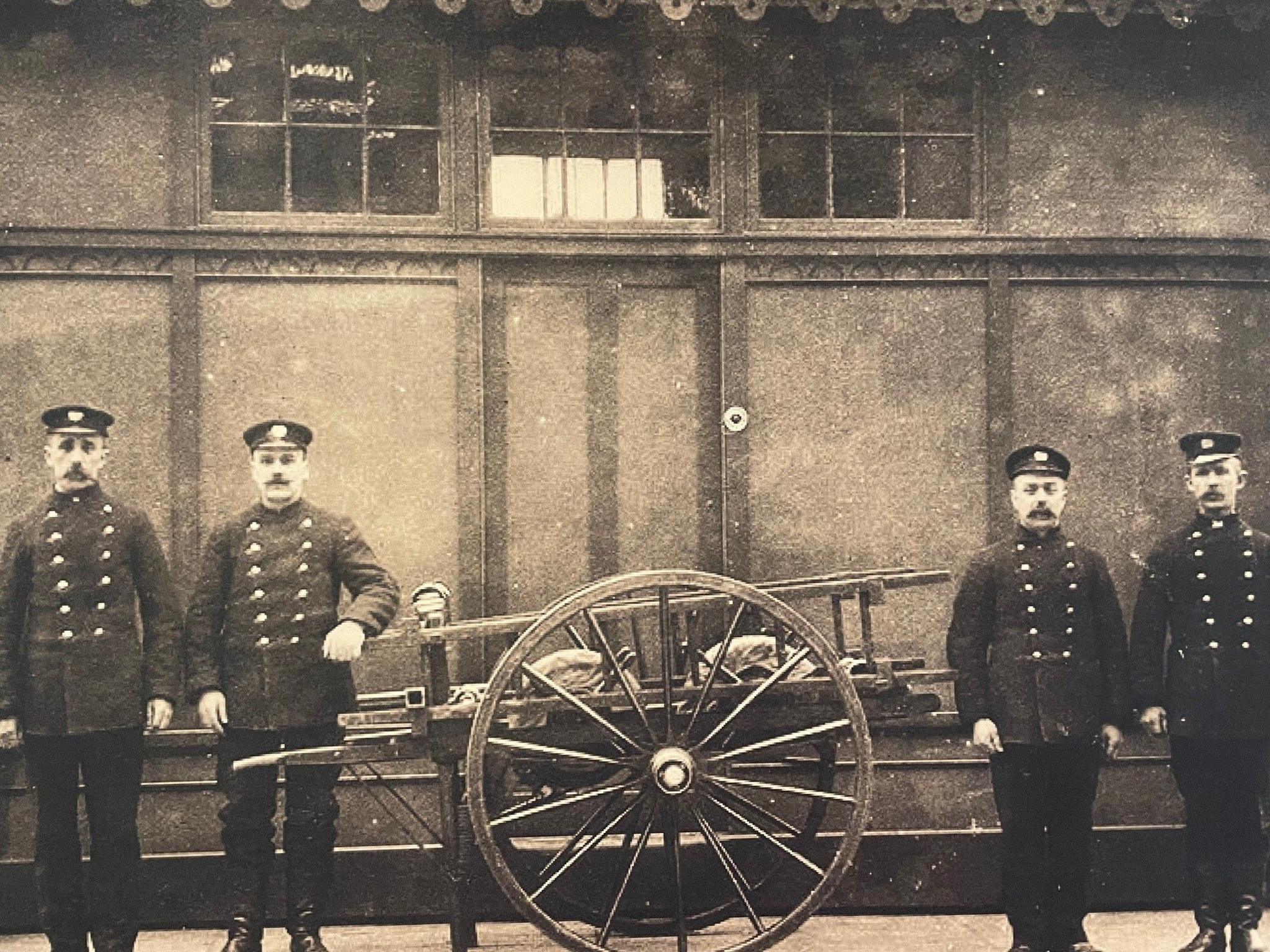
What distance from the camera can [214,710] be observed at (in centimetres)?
470

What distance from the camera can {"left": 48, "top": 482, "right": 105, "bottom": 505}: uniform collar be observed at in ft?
15.5

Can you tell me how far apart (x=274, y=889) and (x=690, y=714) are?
6.90 feet

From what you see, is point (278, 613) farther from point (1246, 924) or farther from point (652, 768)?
point (1246, 924)

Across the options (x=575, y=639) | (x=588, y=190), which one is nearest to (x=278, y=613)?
(x=575, y=639)

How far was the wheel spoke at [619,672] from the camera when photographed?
13.9 feet

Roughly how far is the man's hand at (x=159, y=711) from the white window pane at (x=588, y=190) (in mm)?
2661

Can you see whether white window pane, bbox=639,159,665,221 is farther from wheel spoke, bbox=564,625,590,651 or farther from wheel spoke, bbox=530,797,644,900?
wheel spoke, bbox=530,797,644,900

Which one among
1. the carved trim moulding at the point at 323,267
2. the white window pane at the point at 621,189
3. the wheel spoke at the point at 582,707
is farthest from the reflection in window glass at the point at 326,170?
the wheel spoke at the point at 582,707

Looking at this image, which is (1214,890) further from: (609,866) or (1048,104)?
(1048,104)

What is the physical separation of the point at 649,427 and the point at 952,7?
7.39 feet

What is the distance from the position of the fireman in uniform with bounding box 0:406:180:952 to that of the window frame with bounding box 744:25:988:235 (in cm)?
293

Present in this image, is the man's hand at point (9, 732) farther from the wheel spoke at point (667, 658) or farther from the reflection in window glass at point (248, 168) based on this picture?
the wheel spoke at point (667, 658)

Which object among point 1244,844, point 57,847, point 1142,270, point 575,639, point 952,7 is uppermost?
point 952,7

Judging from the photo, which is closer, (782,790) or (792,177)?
(782,790)
